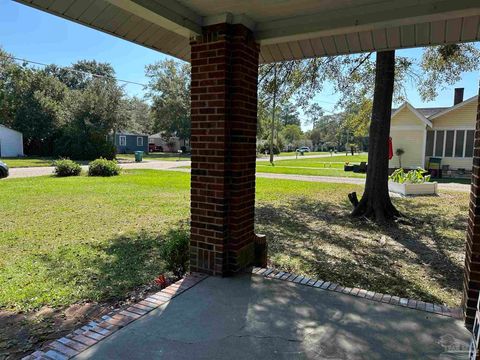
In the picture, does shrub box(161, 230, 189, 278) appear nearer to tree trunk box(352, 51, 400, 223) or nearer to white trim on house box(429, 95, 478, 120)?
tree trunk box(352, 51, 400, 223)

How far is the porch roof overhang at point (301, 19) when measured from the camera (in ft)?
8.89

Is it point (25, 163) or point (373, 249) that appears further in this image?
point (25, 163)

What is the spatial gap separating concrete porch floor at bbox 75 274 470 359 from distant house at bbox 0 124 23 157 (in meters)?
31.1

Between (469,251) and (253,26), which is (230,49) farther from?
(469,251)

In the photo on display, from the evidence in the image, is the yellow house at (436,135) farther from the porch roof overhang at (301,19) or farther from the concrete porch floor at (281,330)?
the concrete porch floor at (281,330)

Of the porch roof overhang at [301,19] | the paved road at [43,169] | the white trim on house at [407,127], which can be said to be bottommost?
the paved road at [43,169]

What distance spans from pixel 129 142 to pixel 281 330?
41.7m

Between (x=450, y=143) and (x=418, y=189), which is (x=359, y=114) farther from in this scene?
(x=450, y=143)

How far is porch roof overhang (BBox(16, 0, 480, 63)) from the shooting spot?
2709mm

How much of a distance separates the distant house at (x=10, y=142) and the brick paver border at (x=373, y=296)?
31.0 meters

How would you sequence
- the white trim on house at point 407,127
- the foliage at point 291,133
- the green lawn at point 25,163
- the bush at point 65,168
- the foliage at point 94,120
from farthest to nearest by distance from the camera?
the foliage at point 291,133, the foliage at point 94,120, the green lawn at point 25,163, the white trim on house at point 407,127, the bush at point 65,168

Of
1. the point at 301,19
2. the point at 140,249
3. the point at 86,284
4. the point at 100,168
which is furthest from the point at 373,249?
the point at 100,168

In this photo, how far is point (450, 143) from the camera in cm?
1812

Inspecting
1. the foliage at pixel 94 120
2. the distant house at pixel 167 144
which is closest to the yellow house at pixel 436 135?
the foliage at pixel 94 120
